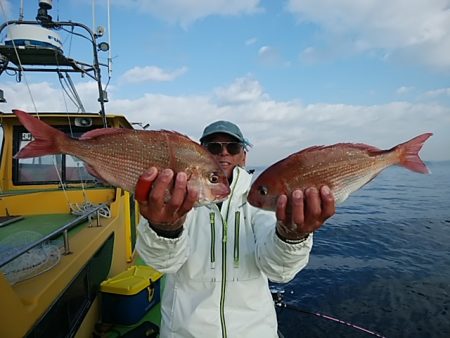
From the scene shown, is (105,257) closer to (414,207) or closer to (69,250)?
(69,250)

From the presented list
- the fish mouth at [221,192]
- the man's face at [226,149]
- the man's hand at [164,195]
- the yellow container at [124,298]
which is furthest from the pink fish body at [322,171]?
the yellow container at [124,298]

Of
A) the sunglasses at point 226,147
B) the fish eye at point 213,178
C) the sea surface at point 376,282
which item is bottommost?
the sea surface at point 376,282

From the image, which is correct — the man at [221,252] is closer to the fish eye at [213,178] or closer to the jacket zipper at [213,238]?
the jacket zipper at [213,238]

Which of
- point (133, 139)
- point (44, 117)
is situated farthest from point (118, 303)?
point (44, 117)

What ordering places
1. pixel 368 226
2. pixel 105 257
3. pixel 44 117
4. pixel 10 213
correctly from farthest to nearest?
1. pixel 368 226
2. pixel 44 117
3. pixel 10 213
4. pixel 105 257

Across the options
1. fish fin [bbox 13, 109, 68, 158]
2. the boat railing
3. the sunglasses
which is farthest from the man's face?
the boat railing

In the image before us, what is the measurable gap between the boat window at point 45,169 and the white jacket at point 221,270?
4181 mm

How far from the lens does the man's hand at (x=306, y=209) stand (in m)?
1.84

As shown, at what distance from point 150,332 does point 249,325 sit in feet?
6.15

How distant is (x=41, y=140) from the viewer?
6.00ft

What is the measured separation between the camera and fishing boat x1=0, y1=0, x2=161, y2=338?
2.33m

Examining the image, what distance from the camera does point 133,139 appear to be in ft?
6.30

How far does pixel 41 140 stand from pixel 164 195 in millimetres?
803

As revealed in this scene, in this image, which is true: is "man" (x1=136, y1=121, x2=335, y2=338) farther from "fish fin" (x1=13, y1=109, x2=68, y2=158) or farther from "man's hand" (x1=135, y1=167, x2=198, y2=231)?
"fish fin" (x1=13, y1=109, x2=68, y2=158)
